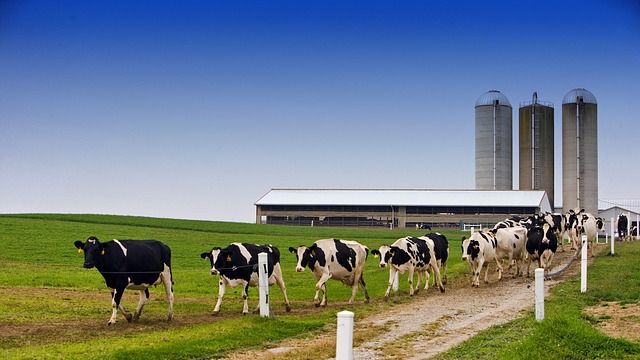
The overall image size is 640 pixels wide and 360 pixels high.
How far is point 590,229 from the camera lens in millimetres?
42281

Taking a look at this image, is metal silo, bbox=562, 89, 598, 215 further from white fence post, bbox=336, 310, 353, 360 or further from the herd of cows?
white fence post, bbox=336, 310, 353, 360

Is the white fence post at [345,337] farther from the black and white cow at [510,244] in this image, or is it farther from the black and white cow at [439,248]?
the black and white cow at [510,244]

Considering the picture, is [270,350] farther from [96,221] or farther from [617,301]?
[96,221]

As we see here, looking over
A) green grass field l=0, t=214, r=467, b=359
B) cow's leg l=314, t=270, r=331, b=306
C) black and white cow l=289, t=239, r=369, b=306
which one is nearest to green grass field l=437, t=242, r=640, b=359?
green grass field l=0, t=214, r=467, b=359

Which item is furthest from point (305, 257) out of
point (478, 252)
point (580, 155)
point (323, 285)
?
point (580, 155)

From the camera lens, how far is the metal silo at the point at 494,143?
8381 centimetres

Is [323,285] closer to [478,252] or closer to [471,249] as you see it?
[471,249]

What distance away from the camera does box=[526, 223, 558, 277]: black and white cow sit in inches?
1153

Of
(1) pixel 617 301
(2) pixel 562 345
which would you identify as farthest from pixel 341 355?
(1) pixel 617 301

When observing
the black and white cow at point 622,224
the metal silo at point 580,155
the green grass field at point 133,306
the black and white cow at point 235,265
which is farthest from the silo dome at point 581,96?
the black and white cow at point 235,265

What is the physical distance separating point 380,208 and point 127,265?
75061 mm

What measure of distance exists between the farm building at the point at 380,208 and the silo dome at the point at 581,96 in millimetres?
11429

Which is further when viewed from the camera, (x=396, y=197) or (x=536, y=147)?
(x=396, y=197)

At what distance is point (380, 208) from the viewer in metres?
92.0
